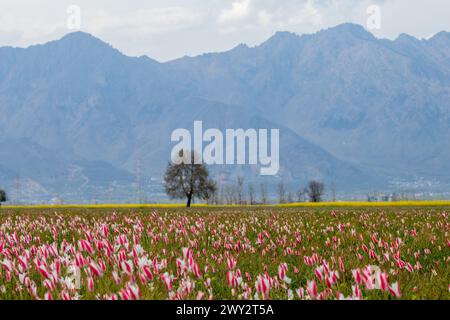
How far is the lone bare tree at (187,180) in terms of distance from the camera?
327ft

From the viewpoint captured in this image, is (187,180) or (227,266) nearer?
(227,266)

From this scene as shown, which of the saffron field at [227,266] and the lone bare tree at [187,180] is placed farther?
the lone bare tree at [187,180]

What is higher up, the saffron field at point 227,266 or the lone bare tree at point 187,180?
the lone bare tree at point 187,180

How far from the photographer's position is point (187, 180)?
100625 millimetres

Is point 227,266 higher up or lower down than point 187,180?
lower down

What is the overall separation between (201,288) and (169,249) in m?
3.79

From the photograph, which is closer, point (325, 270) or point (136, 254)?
point (325, 270)

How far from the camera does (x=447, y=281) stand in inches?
332

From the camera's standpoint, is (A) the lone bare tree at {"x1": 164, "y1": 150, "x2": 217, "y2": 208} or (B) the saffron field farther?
(A) the lone bare tree at {"x1": 164, "y1": 150, "x2": 217, "y2": 208}

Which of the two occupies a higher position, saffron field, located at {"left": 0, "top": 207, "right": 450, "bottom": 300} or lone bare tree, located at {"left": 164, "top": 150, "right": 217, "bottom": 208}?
lone bare tree, located at {"left": 164, "top": 150, "right": 217, "bottom": 208}

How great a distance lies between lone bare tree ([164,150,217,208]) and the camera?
3927 inches
